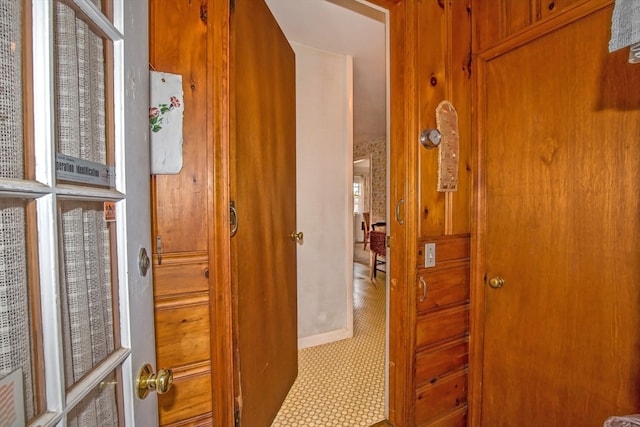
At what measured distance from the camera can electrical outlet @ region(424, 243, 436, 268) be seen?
4.39 ft

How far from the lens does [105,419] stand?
19.3 inches

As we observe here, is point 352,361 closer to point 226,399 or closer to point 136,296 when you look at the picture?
point 226,399

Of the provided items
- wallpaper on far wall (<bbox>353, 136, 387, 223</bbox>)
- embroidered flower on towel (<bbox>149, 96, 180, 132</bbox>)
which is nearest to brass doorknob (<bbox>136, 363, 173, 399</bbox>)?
embroidered flower on towel (<bbox>149, 96, 180, 132</bbox>)

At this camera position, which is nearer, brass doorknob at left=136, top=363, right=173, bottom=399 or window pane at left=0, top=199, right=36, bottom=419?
window pane at left=0, top=199, right=36, bottom=419

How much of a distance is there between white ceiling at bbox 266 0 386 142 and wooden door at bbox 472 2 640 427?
3.14ft

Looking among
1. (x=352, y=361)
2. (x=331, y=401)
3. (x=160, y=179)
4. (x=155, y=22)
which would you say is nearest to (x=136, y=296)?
(x=160, y=179)

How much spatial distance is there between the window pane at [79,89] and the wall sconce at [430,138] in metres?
1.20

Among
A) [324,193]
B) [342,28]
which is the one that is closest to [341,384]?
[324,193]

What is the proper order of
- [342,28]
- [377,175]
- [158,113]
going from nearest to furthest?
[158,113] < [342,28] < [377,175]

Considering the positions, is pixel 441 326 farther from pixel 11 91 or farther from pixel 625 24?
pixel 11 91

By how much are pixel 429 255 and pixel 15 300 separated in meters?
1.38

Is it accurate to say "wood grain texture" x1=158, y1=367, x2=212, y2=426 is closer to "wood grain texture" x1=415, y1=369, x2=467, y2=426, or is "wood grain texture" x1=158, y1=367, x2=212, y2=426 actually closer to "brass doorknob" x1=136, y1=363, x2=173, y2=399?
"brass doorknob" x1=136, y1=363, x2=173, y2=399

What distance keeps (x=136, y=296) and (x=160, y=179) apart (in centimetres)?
47

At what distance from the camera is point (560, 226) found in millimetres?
1148
